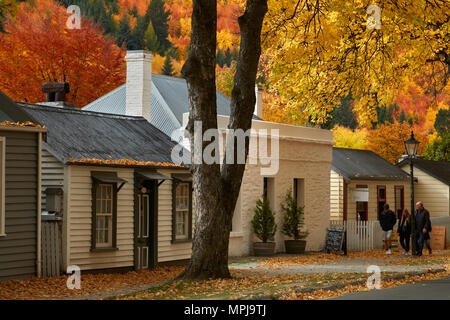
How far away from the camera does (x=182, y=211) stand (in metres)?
23.2

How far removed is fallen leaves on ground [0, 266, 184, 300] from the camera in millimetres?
15039

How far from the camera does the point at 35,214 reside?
17844 mm

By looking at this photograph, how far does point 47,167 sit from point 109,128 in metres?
3.85

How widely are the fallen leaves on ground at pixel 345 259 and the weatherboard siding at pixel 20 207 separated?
302 inches

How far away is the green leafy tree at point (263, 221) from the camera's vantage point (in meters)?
27.5

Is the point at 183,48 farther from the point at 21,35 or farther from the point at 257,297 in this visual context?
the point at 257,297

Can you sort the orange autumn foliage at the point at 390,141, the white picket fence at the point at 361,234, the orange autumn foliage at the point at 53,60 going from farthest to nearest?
the orange autumn foliage at the point at 390,141, the orange autumn foliage at the point at 53,60, the white picket fence at the point at 361,234

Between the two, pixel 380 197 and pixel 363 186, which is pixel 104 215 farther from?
pixel 380 197

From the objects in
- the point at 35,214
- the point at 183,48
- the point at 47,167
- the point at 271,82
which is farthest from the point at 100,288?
the point at 183,48

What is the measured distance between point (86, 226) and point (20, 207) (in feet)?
7.64

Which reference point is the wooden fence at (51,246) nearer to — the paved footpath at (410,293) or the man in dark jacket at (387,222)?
the paved footpath at (410,293)

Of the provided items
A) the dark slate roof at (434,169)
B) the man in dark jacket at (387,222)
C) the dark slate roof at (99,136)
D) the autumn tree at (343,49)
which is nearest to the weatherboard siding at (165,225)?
the dark slate roof at (99,136)

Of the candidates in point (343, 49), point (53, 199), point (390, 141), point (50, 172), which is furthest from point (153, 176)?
point (390, 141)

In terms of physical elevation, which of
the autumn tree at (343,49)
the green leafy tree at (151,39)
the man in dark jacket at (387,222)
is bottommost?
the man in dark jacket at (387,222)
